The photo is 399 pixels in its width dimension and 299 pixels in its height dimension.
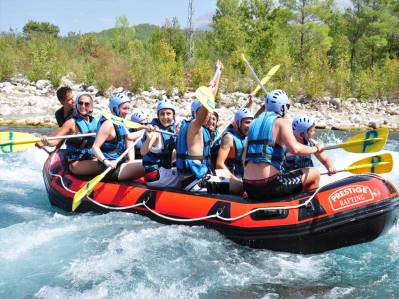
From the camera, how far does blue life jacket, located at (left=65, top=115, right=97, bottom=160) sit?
6219 millimetres

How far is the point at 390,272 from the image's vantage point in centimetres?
438

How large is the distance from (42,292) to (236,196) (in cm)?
211

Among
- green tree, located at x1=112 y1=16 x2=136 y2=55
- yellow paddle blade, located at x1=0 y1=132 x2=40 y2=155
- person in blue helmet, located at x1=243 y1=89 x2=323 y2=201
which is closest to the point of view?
person in blue helmet, located at x1=243 y1=89 x2=323 y2=201

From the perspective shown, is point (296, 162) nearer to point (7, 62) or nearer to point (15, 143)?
point (15, 143)

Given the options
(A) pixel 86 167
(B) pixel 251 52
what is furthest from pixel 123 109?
(B) pixel 251 52

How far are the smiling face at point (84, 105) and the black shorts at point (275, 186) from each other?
247 cm

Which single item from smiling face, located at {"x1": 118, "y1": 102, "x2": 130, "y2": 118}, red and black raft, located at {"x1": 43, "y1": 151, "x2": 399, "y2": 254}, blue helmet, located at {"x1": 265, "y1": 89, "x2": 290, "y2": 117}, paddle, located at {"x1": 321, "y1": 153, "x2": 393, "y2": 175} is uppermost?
blue helmet, located at {"x1": 265, "y1": 89, "x2": 290, "y2": 117}

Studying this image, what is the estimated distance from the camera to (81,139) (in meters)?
6.24

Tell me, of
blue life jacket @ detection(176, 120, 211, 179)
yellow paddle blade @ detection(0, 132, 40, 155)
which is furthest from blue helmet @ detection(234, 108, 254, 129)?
yellow paddle blade @ detection(0, 132, 40, 155)

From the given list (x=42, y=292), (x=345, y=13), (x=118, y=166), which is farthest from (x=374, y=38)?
(x=42, y=292)

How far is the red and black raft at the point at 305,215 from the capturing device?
14.7 ft

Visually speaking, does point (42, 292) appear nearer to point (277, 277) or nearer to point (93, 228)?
point (93, 228)

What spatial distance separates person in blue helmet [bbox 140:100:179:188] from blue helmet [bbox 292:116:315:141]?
1.48 m

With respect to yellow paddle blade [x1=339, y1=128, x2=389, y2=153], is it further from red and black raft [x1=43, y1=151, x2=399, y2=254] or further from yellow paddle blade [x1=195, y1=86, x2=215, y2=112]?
yellow paddle blade [x1=195, y1=86, x2=215, y2=112]
